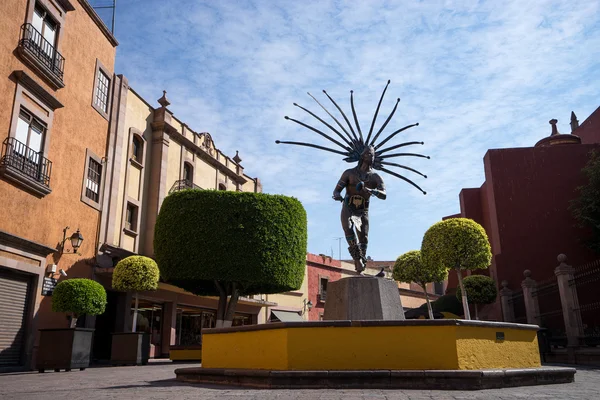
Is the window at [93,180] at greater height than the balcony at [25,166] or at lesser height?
greater

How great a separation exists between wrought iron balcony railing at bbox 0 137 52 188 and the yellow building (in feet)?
14.0

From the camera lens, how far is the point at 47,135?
15.6 m

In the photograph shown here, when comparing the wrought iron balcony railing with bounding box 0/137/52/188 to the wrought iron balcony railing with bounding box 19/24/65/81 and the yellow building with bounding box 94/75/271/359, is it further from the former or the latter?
the yellow building with bounding box 94/75/271/359

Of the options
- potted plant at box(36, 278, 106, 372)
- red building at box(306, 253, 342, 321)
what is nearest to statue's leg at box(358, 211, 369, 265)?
potted plant at box(36, 278, 106, 372)

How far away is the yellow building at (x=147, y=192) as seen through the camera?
65.1 ft

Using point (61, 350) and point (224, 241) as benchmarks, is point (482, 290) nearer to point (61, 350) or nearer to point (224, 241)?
point (224, 241)

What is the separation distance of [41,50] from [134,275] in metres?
7.88

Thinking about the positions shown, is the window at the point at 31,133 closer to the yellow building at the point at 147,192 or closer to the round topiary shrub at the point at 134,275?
the yellow building at the point at 147,192

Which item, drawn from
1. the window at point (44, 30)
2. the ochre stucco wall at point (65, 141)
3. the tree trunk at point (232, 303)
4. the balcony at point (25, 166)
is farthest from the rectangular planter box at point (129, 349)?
the window at point (44, 30)

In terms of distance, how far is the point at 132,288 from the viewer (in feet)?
56.8

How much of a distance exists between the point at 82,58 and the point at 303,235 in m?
11.8

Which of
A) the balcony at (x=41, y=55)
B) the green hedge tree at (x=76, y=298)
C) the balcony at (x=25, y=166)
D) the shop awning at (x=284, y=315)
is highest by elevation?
the balcony at (x=41, y=55)

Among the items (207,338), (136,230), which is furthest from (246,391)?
(136,230)

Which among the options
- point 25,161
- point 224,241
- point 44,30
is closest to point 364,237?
point 25,161
